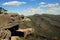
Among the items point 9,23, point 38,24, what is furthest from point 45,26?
point 9,23

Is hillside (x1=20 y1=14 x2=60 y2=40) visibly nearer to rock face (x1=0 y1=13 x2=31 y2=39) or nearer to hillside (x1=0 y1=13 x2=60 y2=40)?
hillside (x1=0 y1=13 x2=60 y2=40)

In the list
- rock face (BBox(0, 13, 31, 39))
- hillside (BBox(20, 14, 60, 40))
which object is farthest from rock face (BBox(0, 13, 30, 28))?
hillside (BBox(20, 14, 60, 40))

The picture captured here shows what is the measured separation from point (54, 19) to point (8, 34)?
562 centimetres

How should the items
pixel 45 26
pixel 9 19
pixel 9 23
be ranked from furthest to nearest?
pixel 9 19
pixel 9 23
pixel 45 26

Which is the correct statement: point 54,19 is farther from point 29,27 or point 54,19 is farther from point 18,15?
point 18,15

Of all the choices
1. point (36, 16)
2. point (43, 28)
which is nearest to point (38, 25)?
point (43, 28)

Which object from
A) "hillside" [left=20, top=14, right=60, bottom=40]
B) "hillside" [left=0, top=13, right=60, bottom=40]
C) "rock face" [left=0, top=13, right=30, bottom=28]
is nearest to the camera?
"hillside" [left=20, top=14, right=60, bottom=40]

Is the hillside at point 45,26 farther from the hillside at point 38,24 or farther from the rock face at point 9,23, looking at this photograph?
the rock face at point 9,23

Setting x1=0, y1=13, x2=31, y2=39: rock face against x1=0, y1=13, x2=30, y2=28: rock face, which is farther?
x1=0, y1=13, x2=30, y2=28: rock face

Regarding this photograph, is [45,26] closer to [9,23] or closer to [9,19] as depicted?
[9,23]

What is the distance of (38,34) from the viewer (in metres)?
19.5

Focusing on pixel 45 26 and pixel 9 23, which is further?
pixel 9 23

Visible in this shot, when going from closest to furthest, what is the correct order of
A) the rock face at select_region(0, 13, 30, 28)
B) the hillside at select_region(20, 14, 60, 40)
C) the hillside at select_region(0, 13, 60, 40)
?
the hillside at select_region(20, 14, 60, 40) < the hillside at select_region(0, 13, 60, 40) < the rock face at select_region(0, 13, 30, 28)

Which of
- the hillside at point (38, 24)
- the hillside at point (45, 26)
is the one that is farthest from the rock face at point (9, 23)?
the hillside at point (45, 26)
